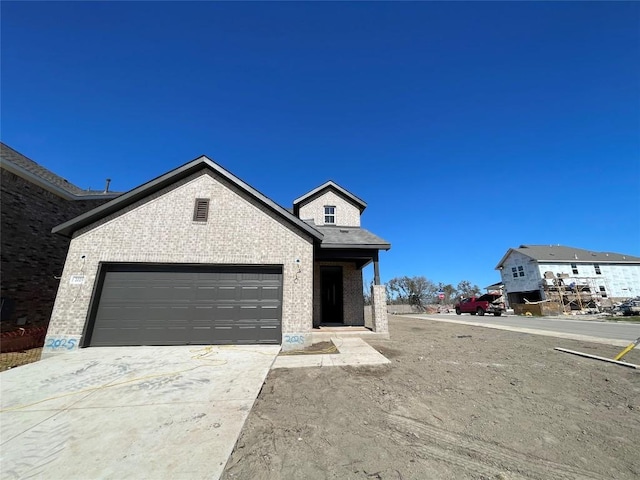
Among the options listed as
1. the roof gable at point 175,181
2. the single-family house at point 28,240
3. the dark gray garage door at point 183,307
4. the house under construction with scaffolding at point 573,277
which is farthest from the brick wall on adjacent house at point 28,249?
the house under construction with scaffolding at point 573,277

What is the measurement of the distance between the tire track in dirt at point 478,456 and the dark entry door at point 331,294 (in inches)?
414

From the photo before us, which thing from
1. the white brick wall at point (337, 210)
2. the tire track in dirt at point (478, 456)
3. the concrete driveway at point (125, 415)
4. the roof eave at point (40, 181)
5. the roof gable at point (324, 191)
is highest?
the roof gable at point (324, 191)

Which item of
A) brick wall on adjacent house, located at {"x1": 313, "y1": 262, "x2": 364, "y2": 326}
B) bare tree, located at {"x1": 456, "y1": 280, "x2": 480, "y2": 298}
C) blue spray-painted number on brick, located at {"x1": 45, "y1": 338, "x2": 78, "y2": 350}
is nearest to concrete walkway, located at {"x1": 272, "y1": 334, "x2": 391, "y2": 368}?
brick wall on adjacent house, located at {"x1": 313, "y1": 262, "x2": 364, "y2": 326}

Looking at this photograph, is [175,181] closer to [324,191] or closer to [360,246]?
[360,246]

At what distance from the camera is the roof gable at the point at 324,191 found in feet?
49.5

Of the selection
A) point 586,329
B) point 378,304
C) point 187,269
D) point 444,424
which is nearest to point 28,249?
point 187,269

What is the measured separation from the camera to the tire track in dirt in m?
2.59

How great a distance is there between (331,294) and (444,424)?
11.3m

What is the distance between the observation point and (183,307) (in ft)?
28.1

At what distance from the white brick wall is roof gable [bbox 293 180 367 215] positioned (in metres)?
0.19

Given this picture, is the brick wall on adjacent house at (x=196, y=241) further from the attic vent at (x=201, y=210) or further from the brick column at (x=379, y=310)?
the brick column at (x=379, y=310)

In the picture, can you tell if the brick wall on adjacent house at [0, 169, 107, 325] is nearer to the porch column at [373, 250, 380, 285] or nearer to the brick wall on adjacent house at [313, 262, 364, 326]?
the brick wall on adjacent house at [313, 262, 364, 326]

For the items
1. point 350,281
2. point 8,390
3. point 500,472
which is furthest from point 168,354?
point 350,281

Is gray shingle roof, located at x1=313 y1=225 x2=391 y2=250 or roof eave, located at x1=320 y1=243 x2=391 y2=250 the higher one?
gray shingle roof, located at x1=313 y1=225 x2=391 y2=250
